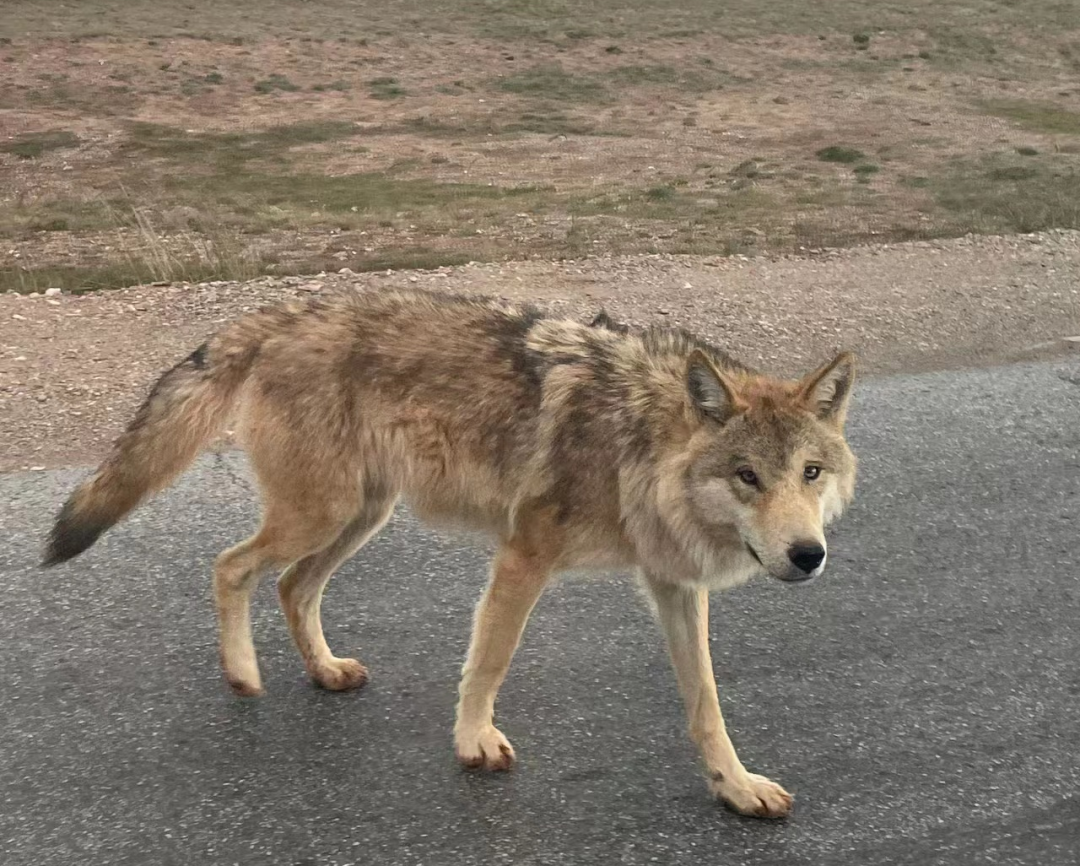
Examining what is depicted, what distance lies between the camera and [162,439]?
13.6ft

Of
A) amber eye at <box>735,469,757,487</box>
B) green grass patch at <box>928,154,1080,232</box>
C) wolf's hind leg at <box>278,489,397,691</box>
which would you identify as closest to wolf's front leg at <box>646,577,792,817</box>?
amber eye at <box>735,469,757,487</box>

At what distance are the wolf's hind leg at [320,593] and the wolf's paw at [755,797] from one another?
55.9 inches

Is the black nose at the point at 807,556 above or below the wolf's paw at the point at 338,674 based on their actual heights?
above

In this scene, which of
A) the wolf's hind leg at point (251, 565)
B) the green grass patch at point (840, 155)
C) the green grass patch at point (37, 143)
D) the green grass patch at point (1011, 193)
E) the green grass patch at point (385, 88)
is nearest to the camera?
the wolf's hind leg at point (251, 565)

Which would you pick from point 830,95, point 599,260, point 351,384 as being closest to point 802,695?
point 351,384

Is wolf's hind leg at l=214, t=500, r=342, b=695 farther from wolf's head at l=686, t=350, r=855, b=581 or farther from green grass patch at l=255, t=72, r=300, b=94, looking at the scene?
green grass patch at l=255, t=72, r=300, b=94

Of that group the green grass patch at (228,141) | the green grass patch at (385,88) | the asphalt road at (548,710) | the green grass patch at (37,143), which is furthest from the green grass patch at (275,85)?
the asphalt road at (548,710)

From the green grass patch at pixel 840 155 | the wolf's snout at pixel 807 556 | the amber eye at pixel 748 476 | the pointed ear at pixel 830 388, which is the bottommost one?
the green grass patch at pixel 840 155

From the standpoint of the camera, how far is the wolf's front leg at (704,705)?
353 cm

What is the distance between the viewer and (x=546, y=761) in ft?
12.4

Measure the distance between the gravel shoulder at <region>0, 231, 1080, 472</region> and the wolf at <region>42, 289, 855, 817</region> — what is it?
2.39 meters

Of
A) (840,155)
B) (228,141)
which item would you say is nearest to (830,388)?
(840,155)

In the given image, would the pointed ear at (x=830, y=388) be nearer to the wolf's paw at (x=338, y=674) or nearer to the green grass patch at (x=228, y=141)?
the wolf's paw at (x=338, y=674)

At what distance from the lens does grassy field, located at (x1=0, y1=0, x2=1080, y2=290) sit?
13273mm
